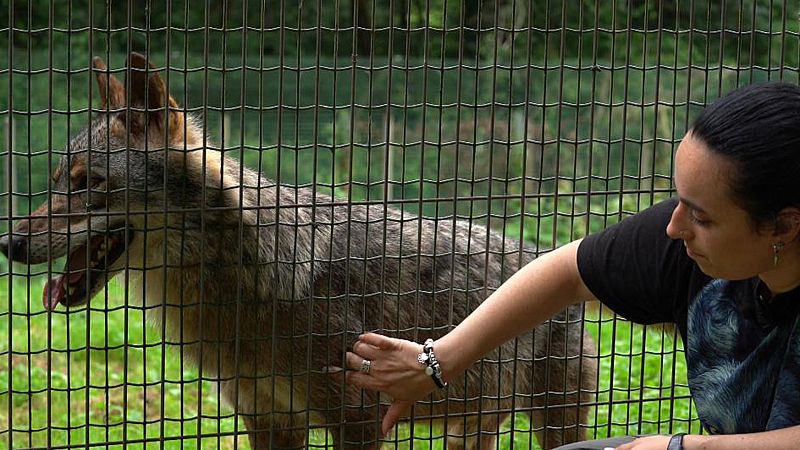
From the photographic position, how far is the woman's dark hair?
2861 millimetres

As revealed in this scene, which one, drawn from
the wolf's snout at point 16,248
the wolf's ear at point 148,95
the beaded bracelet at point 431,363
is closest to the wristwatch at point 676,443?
the beaded bracelet at point 431,363

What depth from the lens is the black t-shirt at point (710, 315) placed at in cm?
321

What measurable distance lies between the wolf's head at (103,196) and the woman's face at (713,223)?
2.02m

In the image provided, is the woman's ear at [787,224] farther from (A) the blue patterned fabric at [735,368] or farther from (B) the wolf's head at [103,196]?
(B) the wolf's head at [103,196]

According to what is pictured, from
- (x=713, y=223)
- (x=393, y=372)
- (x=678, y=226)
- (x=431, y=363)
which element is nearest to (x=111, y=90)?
(x=393, y=372)

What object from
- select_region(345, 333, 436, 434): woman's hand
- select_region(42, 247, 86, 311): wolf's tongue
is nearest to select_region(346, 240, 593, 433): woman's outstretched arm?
select_region(345, 333, 436, 434): woman's hand

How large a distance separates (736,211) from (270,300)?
2.37 meters

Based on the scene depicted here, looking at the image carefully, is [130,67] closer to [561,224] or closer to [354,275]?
[354,275]

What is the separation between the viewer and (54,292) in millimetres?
4527

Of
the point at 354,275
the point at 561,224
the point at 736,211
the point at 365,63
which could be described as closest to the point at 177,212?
the point at 354,275

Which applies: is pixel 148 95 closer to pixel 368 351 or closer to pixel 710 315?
pixel 368 351

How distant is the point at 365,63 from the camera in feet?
46.2

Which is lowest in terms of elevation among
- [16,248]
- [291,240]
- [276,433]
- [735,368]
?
[276,433]

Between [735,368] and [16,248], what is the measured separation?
108 inches
